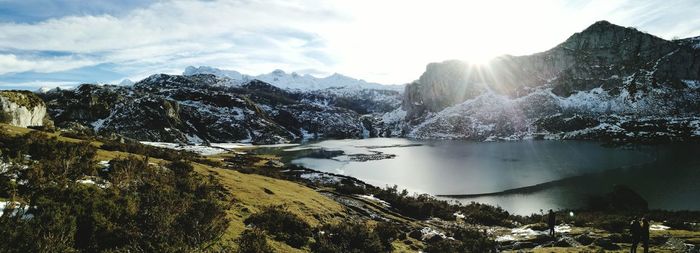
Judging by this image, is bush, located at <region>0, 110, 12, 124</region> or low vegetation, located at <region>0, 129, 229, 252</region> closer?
low vegetation, located at <region>0, 129, 229, 252</region>

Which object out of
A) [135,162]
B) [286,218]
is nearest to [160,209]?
[286,218]

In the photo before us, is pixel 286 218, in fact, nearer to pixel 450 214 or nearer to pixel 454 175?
pixel 450 214

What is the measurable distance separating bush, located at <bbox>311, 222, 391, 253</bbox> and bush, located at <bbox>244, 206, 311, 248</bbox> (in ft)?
2.59

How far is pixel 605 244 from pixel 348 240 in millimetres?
16961

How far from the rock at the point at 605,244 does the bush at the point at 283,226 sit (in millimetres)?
18869

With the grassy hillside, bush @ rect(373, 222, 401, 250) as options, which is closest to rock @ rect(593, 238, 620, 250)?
bush @ rect(373, 222, 401, 250)

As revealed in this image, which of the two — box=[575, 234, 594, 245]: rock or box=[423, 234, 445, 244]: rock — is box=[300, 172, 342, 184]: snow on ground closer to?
box=[423, 234, 445, 244]: rock

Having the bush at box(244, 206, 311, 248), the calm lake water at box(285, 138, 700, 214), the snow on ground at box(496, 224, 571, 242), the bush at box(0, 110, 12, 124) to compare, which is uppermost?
the bush at box(0, 110, 12, 124)

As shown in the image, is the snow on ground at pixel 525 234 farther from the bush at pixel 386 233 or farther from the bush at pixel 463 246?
the bush at pixel 386 233

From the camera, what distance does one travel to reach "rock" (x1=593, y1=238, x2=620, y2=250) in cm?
2566

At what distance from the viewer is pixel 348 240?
23312 millimetres

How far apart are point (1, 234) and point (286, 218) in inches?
544

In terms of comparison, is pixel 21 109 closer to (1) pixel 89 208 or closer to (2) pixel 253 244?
(1) pixel 89 208

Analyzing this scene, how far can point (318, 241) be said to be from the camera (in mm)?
21828
